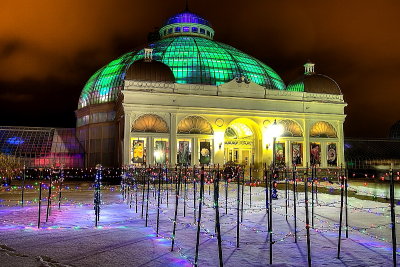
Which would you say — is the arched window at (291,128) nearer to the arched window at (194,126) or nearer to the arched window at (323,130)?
the arched window at (323,130)

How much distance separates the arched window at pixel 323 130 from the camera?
55.6 metres

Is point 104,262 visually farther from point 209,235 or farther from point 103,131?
point 103,131

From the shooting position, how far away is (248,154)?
57250 millimetres

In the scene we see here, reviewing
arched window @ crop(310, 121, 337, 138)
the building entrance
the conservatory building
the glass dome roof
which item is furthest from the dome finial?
the glass dome roof

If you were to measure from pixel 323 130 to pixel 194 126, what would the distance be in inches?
779

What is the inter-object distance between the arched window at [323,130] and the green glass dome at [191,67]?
1145cm

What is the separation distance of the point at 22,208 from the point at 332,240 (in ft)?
A: 54.3

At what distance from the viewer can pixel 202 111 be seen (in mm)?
50000

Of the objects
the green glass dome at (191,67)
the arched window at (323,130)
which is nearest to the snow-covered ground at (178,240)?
the arched window at (323,130)

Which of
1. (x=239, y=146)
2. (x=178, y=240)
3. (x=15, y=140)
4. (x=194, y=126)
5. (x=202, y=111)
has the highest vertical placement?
(x=202, y=111)

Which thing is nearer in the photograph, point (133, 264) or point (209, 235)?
point (133, 264)

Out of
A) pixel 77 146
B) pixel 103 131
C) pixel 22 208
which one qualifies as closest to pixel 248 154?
pixel 103 131

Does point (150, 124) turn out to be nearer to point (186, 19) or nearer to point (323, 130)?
point (323, 130)

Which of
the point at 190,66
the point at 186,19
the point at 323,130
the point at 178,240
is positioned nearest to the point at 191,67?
the point at 190,66
